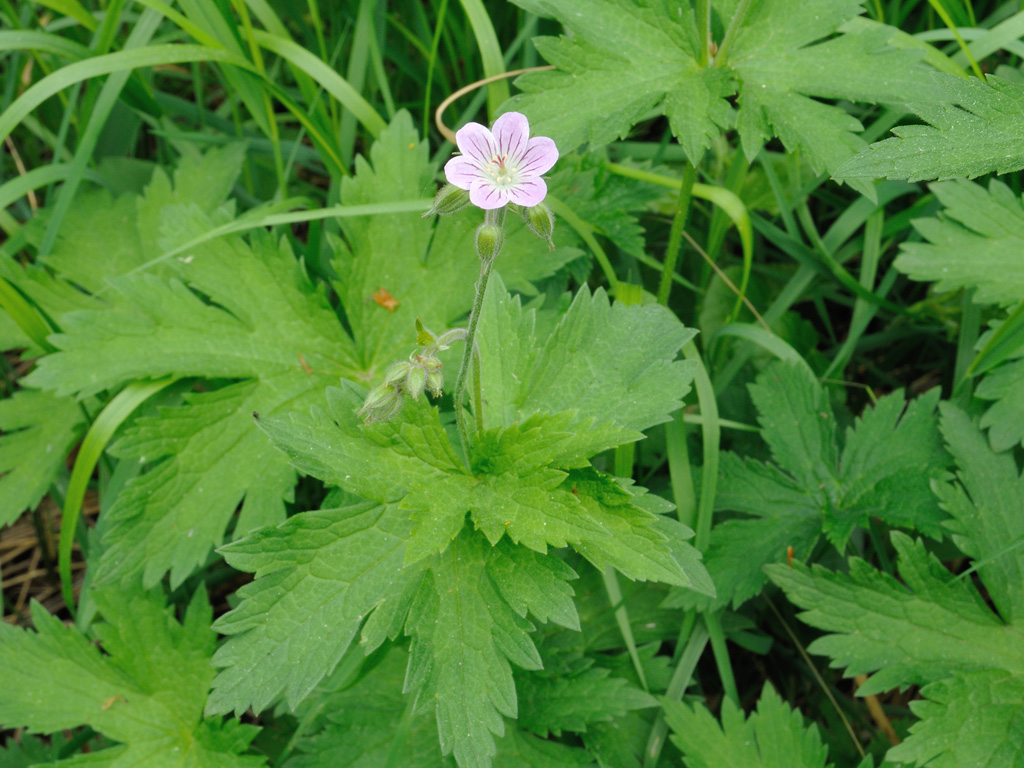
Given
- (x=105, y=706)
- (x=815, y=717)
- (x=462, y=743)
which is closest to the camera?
(x=462, y=743)

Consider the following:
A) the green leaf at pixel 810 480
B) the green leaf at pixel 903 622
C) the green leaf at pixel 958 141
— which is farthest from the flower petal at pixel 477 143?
the green leaf at pixel 903 622

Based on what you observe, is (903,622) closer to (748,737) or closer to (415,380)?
(748,737)

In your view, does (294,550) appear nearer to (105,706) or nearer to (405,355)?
(405,355)

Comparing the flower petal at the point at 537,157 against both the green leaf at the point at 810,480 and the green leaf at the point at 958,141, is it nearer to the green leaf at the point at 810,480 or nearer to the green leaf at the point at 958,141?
the green leaf at the point at 958,141

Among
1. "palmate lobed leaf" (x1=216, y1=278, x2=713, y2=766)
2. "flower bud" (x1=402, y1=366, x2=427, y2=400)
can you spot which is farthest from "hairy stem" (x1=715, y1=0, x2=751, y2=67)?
"flower bud" (x1=402, y1=366, x2=427, y2=400)

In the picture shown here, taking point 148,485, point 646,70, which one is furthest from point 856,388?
point 148,485

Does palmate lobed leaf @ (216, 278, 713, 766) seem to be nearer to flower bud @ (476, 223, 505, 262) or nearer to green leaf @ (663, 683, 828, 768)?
flower bud @ (476, 223, 505, 262)
